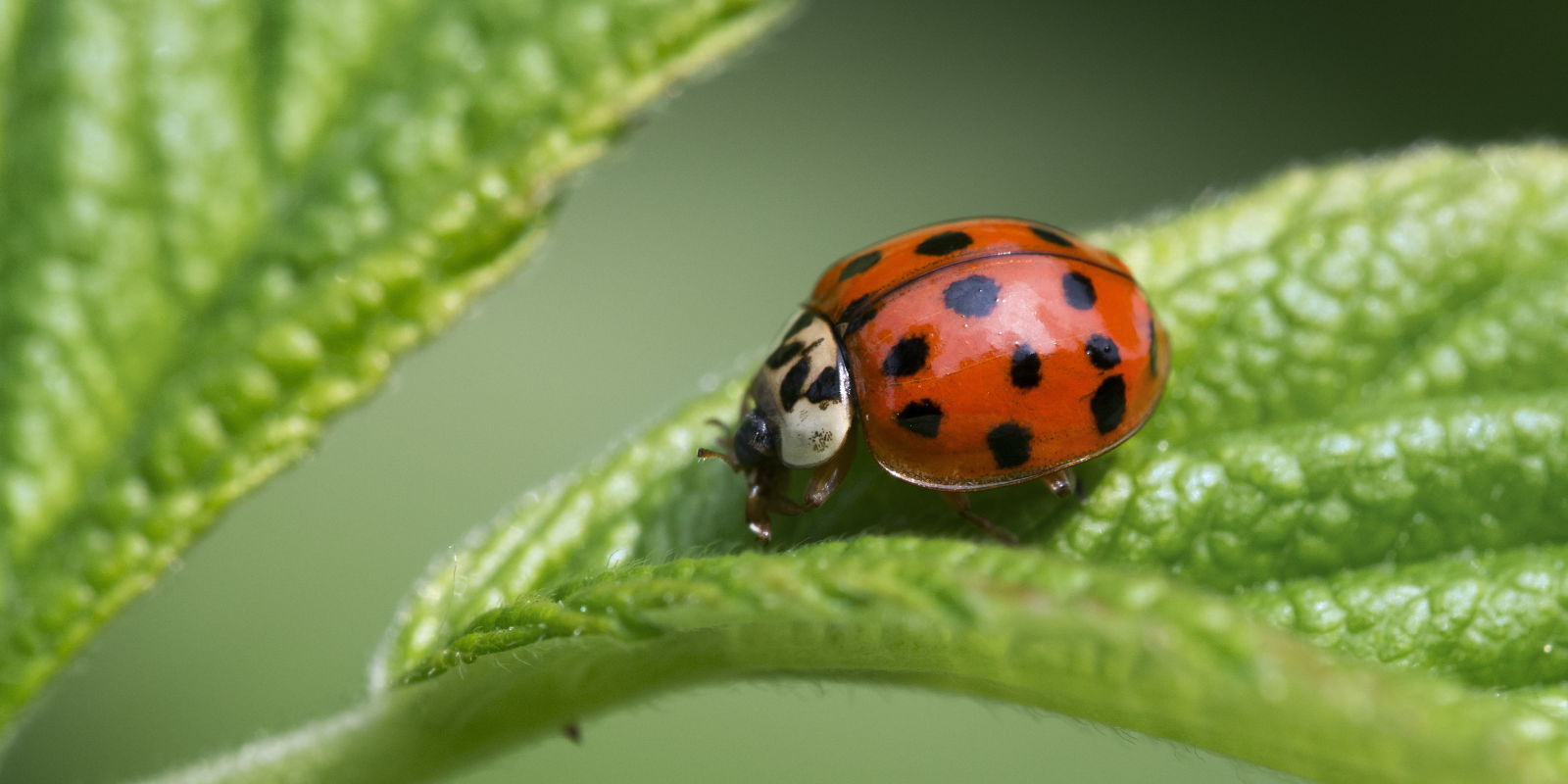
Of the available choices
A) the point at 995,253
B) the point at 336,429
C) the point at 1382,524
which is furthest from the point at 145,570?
the point at 336,429

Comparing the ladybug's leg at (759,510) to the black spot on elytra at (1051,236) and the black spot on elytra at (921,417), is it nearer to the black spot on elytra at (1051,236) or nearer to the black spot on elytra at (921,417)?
the black spot on elytra at (921,417)

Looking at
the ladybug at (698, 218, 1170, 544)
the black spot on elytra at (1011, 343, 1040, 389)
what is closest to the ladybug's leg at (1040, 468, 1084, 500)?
the ladybug at (698, 218, 1170, 544)

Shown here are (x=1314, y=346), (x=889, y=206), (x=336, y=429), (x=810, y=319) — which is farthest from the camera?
(x=889, y=206)

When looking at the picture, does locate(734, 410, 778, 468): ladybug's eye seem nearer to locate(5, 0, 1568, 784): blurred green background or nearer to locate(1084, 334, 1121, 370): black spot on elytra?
locate(1084, 334, 1121, 370): black spot on elytra

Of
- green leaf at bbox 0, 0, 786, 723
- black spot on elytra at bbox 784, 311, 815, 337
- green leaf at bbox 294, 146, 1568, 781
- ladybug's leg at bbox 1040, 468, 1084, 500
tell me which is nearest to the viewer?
green leaf at bbox 294, 146, 1568, 781

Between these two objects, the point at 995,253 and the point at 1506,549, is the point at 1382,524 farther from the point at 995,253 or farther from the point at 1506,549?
the point at 995,253

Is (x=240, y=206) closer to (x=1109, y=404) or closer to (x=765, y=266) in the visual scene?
(x=1109, y=404)

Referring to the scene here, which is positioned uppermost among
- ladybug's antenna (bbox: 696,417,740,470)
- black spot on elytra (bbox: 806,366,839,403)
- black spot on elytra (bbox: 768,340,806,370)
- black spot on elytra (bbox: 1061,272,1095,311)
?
black spot on elytra (bbox: 768,340,806,370)
